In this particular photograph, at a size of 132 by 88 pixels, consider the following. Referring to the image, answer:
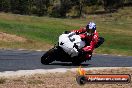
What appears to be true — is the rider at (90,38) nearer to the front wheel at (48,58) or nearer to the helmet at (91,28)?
the helmet at (91,28)

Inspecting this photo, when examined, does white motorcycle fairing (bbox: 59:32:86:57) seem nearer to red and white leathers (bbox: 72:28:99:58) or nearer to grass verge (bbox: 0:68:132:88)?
red and white leathers (bbox: 72:28:99:58)

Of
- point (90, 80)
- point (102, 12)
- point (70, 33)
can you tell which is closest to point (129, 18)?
point (102, 12)

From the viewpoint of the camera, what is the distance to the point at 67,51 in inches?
655

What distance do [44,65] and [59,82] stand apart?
14.8 feet

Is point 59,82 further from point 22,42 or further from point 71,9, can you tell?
point 71,9

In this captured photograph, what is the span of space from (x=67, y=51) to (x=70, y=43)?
0.36m

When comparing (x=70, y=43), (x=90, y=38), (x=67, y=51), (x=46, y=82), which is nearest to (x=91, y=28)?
(x=90, y=38)

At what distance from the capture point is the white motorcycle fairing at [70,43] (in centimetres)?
1650

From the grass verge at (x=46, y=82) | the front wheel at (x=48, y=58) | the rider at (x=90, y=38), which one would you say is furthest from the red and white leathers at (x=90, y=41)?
the grass verge at (x=46, y=82)

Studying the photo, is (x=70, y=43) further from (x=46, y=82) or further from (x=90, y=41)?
(x=46, y=82)

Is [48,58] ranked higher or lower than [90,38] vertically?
lower

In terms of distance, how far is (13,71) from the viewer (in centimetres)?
1380

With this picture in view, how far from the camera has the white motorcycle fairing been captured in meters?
16.5

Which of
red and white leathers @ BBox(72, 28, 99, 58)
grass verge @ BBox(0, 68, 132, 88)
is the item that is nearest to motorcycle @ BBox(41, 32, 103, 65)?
red and white leathers @ BBox(72, 28, 99, 58)
